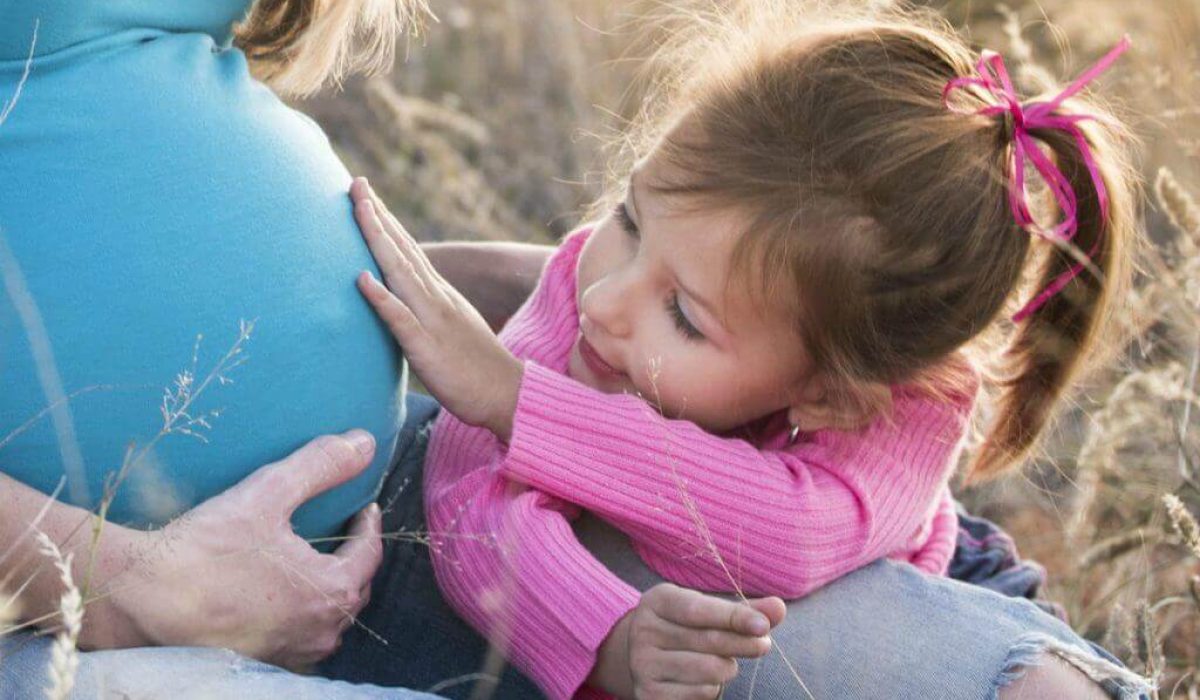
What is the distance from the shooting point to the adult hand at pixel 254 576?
1.84 meters

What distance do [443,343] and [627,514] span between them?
37cm

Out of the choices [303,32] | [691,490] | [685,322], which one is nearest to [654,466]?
[691,490]

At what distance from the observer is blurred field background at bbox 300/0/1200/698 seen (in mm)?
2688

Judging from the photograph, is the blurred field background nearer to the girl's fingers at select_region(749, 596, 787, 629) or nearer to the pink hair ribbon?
the pink hair ribbon

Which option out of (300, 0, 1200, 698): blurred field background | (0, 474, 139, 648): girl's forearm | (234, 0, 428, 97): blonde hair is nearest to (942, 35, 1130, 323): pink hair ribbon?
(300, 0, 1200, 698): blurred field background

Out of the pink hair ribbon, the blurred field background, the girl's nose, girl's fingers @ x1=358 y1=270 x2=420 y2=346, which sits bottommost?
the blurred field background

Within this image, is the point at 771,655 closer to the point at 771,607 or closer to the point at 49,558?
the point at 771,607

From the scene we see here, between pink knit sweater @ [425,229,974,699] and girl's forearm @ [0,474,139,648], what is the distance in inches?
17.6

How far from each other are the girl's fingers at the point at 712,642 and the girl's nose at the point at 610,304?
1.56ft

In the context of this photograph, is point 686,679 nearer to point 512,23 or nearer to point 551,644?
point 551,644

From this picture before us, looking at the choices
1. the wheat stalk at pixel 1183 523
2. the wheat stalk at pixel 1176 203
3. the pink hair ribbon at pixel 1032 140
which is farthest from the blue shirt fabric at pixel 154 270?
the wheat stalk at pixel 1176 203

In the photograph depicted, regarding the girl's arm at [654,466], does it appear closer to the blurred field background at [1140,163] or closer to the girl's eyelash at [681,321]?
the girl's eyelash at [681,321]

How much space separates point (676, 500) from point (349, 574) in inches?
19.1

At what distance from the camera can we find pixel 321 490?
1983 mm
